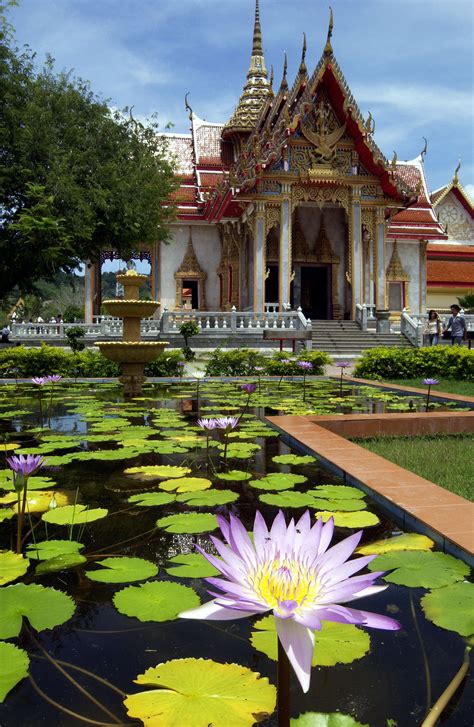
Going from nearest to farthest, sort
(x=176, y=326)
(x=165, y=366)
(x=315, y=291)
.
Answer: (x=165, y=366), (x=176, y=326), (x=315, y=291)

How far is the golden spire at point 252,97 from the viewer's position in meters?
22.0

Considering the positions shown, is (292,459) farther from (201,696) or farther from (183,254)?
(183,254)

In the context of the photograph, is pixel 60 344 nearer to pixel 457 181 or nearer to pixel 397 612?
pixel 397 612

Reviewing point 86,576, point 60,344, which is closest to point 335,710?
point 86,576

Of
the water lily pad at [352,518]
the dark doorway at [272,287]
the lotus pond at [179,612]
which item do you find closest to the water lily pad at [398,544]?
the lotus pond at [179,612]

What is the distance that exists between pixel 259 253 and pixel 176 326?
135 inches

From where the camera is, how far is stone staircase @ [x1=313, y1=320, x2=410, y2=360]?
15953mm

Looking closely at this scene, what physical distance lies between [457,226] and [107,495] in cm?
2682

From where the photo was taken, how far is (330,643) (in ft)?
4.94

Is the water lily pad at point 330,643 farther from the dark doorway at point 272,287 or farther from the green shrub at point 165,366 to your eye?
the dark doorway at point 272,287

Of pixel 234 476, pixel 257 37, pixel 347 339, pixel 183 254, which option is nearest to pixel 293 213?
pixel 183 254

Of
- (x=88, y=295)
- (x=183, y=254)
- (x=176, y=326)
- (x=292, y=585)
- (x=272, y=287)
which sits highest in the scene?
(x=183, y=254)

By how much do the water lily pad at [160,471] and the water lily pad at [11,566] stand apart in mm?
1215

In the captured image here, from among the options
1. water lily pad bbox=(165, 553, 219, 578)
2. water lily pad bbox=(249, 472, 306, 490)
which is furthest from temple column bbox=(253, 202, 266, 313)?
water lily pad bbox=(165, 553, 219, 578)
